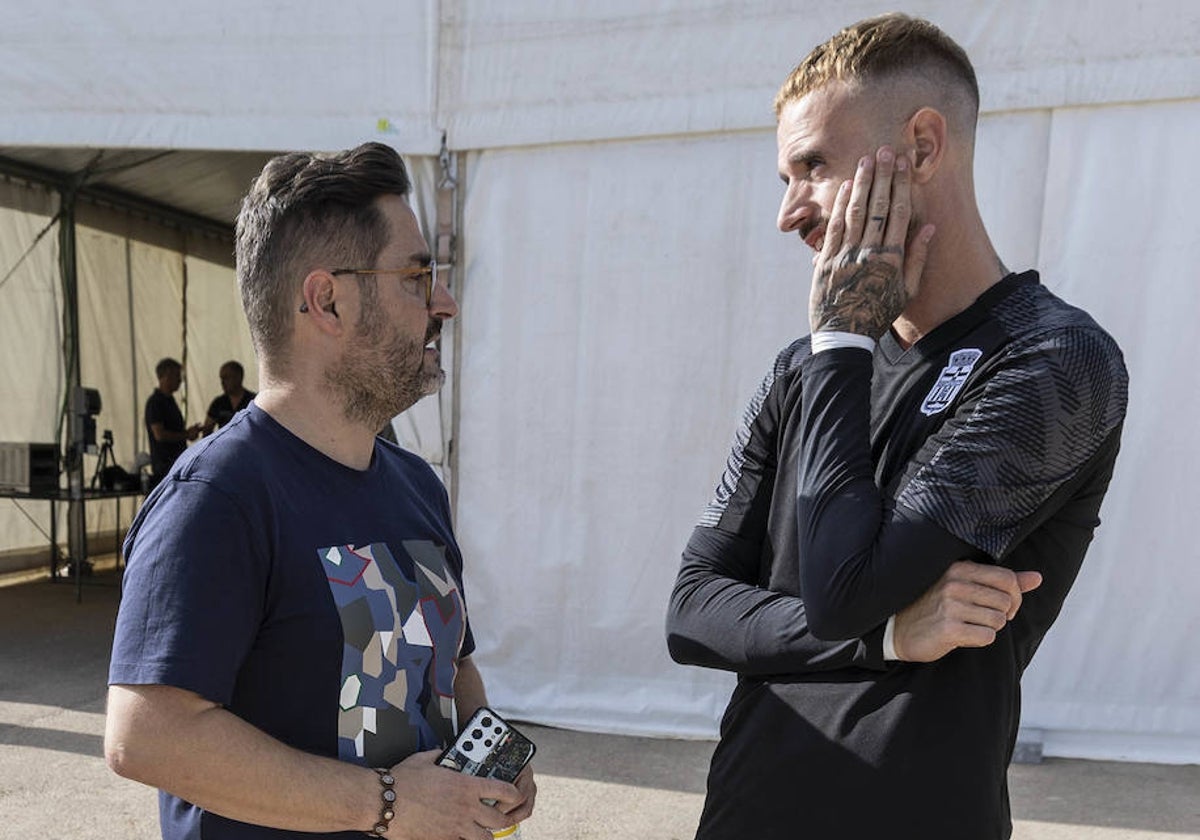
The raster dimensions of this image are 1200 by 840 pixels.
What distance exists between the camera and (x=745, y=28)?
4820 mm

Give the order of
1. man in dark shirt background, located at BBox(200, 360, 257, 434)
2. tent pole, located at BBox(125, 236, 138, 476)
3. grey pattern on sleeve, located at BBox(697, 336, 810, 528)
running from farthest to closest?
tent pole, located at BBox(125, 236, 138, 476), man in dark shirt background, located at BBox(200, 360, 257, 434), grey pattern on sleeve, located at BBox(697, 336, 810, 528)

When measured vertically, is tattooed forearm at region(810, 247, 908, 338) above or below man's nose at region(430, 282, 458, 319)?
above

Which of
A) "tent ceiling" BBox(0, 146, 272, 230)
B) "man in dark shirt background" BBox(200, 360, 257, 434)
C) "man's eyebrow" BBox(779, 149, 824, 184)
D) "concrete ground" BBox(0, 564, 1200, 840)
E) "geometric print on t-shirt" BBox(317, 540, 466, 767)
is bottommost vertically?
"concrete ground" BBox(0, 564, 1200, 840)

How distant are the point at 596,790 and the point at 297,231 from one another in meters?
3.42

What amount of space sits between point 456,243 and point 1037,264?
2773 mm

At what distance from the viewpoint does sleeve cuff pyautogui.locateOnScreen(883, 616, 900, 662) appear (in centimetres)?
143

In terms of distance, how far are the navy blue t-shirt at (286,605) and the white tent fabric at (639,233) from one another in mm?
3415

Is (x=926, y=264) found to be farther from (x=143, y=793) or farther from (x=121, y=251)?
(x=121, y=251)

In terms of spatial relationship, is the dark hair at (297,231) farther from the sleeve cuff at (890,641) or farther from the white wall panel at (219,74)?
the white wall panel at (219,74)

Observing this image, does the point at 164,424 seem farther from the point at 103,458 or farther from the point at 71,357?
the point at 71,357

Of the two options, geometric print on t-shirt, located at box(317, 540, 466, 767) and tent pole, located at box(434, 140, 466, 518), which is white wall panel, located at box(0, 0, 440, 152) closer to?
tent pole, located at box(434, 140, 466, 518)

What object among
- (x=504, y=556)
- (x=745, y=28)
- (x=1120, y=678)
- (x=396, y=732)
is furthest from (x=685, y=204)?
(x=396, y=732)

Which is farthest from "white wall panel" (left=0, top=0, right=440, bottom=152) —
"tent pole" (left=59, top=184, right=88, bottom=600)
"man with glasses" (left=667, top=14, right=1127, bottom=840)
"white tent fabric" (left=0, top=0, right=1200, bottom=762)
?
"man with glasses" (left=667, top=14, right=1127, bottom=840)

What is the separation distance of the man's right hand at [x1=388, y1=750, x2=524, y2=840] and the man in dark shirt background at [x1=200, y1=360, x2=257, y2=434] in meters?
8.66
